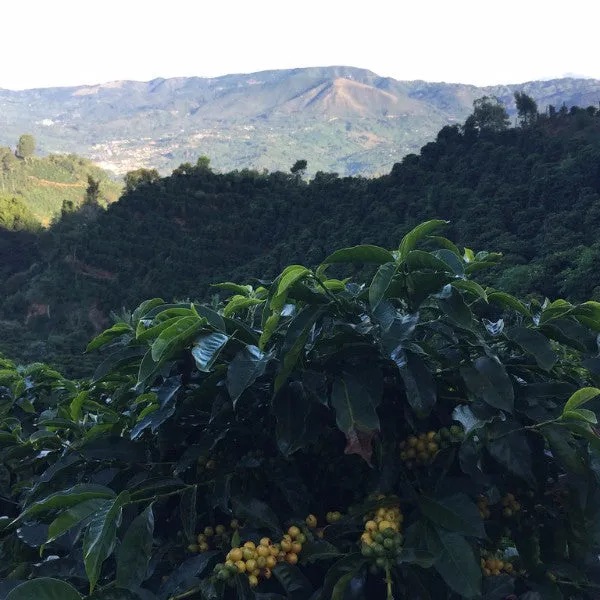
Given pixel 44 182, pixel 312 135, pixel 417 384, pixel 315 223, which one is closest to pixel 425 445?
pixel 417 384

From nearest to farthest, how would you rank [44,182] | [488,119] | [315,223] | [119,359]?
[119,359] → [488,119] → [315,223] → [44,182]

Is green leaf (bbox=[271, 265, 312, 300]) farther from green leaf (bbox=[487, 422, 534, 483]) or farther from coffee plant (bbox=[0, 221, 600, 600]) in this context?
green leaf (bbox=[487, 422, 534, 483])

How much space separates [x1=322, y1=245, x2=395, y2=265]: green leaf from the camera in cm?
99

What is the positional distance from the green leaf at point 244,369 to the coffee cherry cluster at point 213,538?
7.9 inches

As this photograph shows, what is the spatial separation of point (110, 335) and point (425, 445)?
0.65m

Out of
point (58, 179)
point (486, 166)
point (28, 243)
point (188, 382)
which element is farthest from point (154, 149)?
point (188, 382)

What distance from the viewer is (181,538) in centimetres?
99

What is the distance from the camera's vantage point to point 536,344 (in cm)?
96

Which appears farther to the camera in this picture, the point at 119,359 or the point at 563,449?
the point at 119,359

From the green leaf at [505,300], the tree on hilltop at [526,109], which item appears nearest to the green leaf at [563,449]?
the green leaf at [505,300]

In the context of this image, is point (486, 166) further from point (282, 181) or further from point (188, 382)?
point (188, 382)

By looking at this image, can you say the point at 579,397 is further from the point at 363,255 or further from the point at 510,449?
the point at 363,255

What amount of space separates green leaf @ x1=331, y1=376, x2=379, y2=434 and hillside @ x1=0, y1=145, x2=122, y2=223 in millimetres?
62620

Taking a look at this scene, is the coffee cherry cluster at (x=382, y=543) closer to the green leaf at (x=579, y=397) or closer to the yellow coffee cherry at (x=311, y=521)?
the yellow coffee cherry at (x=311, y=521)
